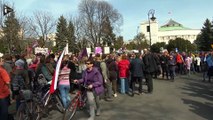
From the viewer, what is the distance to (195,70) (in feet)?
113

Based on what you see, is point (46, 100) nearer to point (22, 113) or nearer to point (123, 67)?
point (22, 113)

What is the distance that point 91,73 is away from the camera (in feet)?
35.2

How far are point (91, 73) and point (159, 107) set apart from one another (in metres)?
3.56

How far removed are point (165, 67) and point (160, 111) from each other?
12.7 meters

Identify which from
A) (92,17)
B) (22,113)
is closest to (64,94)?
(22,113)

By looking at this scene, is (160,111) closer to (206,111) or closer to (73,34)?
(206,111)

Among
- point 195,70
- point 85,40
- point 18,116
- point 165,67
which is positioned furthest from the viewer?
point 85,40

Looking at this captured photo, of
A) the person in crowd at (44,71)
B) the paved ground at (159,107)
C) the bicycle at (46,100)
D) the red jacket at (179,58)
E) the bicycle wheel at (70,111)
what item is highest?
the person in crowd at (44,71)

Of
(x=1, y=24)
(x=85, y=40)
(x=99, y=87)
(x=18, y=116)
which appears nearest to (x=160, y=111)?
(x=99, y=87)

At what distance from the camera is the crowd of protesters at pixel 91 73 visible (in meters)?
10.7

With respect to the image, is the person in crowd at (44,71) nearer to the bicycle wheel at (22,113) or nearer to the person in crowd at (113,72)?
the bicycle wheel at (22,113)

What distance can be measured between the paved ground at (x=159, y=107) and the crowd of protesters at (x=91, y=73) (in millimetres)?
560

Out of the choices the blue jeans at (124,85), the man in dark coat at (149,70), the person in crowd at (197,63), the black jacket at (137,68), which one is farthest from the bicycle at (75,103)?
the person in crowd at (197,63)

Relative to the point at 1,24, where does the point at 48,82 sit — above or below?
below
